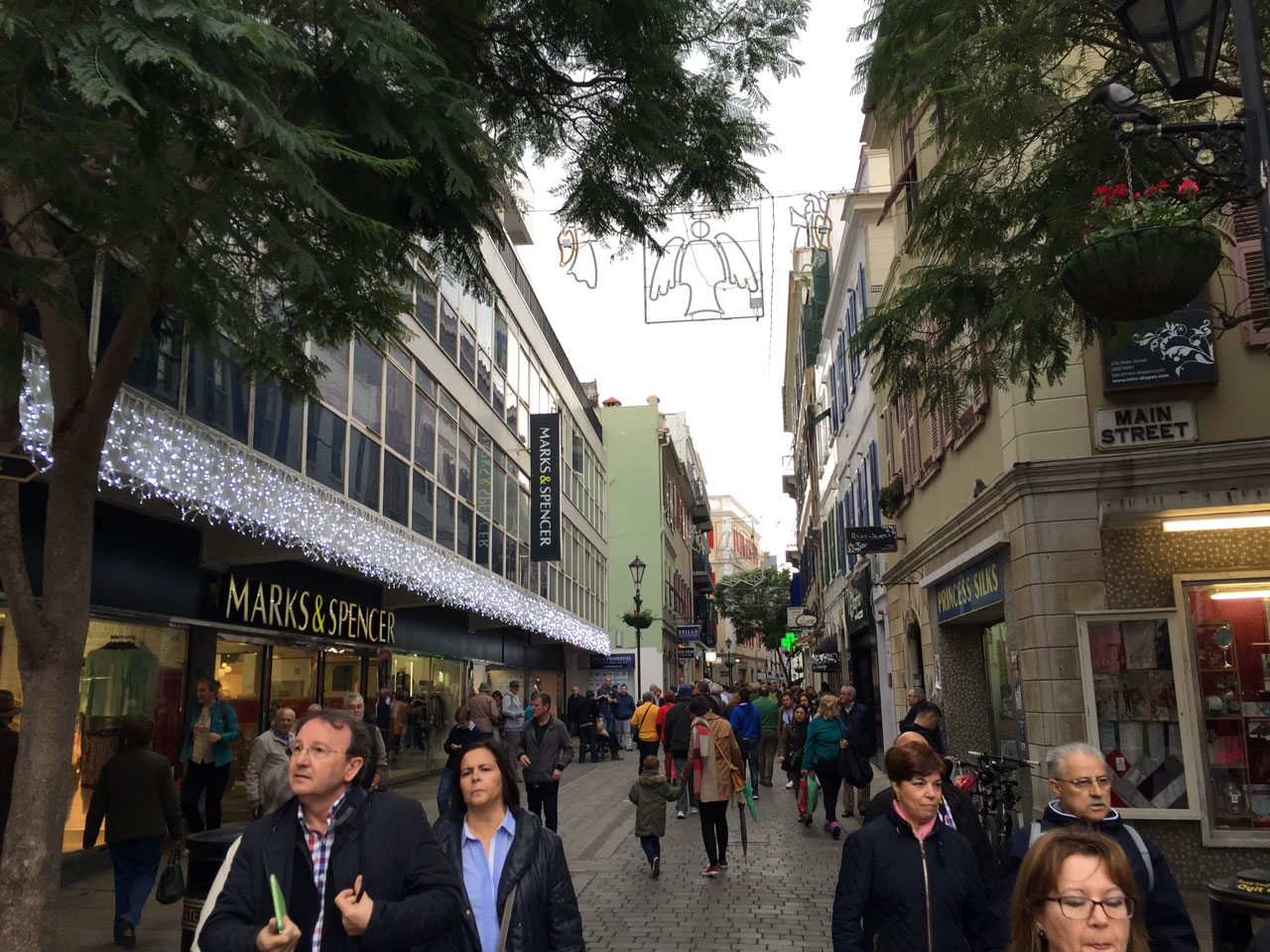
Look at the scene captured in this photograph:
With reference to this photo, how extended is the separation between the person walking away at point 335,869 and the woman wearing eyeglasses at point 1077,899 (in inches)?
63.8

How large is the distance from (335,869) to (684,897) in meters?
7.11

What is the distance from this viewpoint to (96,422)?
5941mm

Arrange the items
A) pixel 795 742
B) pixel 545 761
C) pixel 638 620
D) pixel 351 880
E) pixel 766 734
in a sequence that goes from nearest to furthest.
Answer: pixel 351 880
pixel 545 761
pixel 795 742
pixel 766 734
pixel 638 620

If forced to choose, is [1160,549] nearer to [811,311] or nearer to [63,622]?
[63,622]

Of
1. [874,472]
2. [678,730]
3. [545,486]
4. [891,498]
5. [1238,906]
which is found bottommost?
[1238,906]

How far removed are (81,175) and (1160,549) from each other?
31.6 feet

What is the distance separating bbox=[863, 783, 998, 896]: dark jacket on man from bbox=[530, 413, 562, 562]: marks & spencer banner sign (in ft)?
74.5

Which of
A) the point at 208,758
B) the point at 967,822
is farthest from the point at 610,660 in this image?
the point at 967,822

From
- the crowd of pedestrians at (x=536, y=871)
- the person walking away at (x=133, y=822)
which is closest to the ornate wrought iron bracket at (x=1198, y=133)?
the crowd of pedestrians at (x=536, y=871)

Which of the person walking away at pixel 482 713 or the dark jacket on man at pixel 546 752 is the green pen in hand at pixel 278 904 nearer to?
the dark jacket on man at pixel 546 752

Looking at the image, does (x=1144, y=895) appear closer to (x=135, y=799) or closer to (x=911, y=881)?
(x=911, y=881)

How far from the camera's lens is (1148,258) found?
216 inches

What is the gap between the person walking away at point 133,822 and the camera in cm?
762

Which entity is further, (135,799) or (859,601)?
(859,601)
